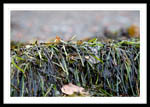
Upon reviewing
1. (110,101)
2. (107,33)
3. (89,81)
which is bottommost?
(110,101)

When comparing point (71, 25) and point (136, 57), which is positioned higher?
point (71, 25)

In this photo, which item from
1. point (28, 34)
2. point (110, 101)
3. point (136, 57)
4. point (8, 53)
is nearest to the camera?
point (110, 101)

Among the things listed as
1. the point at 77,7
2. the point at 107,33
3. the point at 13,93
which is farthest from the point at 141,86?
the point at 107,33

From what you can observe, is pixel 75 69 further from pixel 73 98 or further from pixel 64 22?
pixel 64 22

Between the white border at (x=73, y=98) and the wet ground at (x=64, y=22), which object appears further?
the wet ground at (x=64, y=22)

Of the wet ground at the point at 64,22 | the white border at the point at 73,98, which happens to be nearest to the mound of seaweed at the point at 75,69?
the white border at the point at 73,98

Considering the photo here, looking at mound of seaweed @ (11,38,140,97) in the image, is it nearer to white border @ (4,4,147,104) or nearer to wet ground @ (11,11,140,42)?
white border @ (4,4,147,104)

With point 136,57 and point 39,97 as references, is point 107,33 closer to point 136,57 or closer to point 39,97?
point 136,57

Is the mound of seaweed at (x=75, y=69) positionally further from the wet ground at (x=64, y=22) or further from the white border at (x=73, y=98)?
the wet ground at (x=64, y=22)
